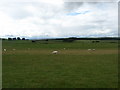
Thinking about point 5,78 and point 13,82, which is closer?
point 13,82

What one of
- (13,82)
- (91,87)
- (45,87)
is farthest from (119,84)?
(13,82)

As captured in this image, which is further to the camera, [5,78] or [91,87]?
[5,78]

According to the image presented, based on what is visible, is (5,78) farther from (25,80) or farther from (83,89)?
(83,89)

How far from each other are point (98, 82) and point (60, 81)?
2347 millimetres

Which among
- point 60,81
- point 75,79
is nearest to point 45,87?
point 60,81

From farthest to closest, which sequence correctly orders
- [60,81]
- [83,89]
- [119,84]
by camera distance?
[60,81] → [119,84] → [83,89]

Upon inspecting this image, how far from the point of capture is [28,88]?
39.9 feet

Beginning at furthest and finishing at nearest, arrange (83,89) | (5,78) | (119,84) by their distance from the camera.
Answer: (5,78) < (119,84) < (83,89)

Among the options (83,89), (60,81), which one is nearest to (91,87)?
(83,89)

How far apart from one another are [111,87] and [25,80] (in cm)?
545

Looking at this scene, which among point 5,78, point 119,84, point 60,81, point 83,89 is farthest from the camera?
point 5,78

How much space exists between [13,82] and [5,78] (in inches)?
65.9

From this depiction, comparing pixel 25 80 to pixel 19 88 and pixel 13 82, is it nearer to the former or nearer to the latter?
pixel 13 82

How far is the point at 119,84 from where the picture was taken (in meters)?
13.1
